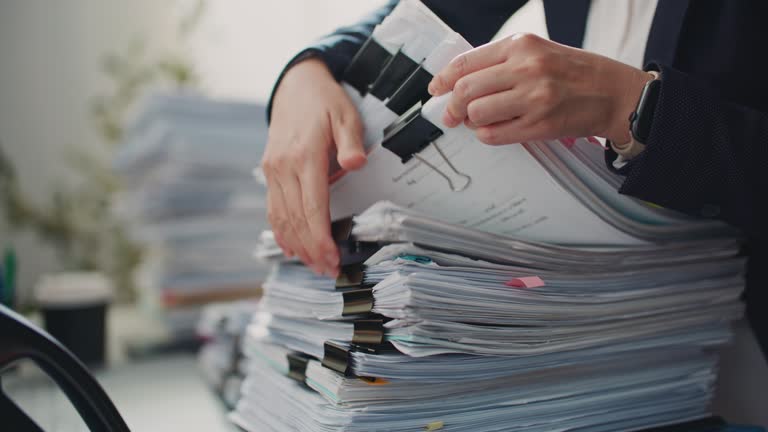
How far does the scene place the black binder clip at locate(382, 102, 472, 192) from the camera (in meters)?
0.45

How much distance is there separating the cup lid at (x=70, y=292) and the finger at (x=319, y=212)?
704 mm

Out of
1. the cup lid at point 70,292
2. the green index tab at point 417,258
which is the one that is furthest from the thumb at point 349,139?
the cup lid at point 70,292

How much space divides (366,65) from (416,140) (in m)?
0.12

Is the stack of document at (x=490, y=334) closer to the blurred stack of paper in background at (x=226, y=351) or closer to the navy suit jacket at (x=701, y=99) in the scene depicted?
the navy suit jacket at (x=701, y=99)

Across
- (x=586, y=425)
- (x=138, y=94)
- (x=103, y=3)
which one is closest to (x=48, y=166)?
(x=138, y=94)

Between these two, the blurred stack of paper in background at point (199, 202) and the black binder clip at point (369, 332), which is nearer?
the black binder clip at point (369, 332)

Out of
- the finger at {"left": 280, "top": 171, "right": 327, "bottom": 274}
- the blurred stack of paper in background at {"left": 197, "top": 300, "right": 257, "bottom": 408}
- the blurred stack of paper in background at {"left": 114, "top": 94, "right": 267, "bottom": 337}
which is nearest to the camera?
the finger at {"left": 280, "top": 171, "right": 327, "bottom": 274}

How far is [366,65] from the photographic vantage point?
543 mm

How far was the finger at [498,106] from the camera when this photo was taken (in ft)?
1.38

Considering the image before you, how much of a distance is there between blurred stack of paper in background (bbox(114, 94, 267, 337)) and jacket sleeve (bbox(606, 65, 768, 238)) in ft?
3.24

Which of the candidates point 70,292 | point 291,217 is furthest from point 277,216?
point 70,292

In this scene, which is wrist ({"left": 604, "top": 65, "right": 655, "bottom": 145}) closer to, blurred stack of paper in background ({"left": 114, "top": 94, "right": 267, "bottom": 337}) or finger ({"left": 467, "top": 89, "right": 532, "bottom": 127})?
finger ({"left": 467, "top": 89, "right": 532, "bottom": 127})

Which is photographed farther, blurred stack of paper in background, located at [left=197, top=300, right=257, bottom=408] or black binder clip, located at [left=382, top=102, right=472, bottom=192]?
blurred stack of paper in background, located at [left=197, top=300, right=257, bottom=408]

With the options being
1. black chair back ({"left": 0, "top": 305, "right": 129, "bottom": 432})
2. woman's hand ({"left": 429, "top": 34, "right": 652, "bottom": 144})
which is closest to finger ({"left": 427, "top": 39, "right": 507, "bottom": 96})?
woman's hand ({"left": 429, "top": 34, "right": 652, "bottom": 144})
